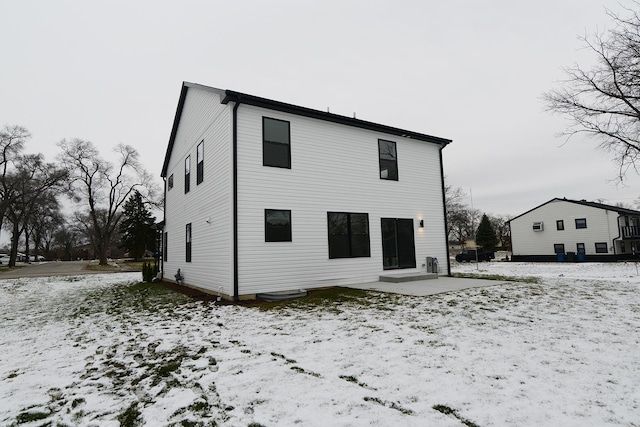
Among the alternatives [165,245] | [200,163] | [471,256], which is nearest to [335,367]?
[200,163]

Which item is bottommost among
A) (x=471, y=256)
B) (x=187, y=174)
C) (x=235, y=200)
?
(x=471, y=256)

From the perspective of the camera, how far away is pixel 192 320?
6.10 m

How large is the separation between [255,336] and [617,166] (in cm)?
1752

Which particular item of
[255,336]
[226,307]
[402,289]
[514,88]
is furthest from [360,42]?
[255,336]

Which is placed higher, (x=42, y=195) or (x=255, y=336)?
(x=42, y=195)

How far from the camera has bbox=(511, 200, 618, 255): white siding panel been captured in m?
25.6

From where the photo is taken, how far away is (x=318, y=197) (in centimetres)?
978

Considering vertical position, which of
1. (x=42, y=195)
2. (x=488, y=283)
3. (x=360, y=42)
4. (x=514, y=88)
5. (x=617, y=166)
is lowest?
(x=488, y=283)

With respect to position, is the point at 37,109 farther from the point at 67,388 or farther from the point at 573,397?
the point at 573,397

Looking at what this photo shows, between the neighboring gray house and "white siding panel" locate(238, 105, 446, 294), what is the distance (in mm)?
22502

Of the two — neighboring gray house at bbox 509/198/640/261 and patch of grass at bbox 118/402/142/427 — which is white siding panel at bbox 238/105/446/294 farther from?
neighboring gray house at bbox 509/198/640/261

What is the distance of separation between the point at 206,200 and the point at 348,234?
490 centimetres

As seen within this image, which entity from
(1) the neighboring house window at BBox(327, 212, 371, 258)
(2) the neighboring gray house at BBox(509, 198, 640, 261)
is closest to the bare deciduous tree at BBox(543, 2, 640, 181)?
(1) the neighboring house window at BBox(327, 212, 371, 258)

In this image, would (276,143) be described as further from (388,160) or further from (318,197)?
(388,160)
